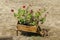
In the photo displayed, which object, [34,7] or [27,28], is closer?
[27,28]

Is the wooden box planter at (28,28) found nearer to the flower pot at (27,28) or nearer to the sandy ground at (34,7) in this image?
the flower pot at (27,28)

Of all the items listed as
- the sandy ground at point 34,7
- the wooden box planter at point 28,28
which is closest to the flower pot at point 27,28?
the wooden box planter at point 28,28

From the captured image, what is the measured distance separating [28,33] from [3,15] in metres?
2.30

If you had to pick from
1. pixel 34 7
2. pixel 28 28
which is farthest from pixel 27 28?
pixel 34 7

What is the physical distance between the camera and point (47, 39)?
23.4 ft

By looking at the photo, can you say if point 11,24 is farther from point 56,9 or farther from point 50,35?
point 56,9

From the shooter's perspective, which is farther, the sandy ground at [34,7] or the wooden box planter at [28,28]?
the sandy ground at [34,7]

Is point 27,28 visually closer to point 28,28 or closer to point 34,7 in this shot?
point 28,28

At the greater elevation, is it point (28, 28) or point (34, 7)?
point (34, 7)

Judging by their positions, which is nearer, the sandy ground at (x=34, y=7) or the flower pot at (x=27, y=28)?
the flower pot at (x=27, y=28)

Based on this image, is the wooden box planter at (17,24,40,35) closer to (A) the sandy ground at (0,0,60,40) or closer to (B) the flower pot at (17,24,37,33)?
(B) the flower pot at (17,24,37,33)

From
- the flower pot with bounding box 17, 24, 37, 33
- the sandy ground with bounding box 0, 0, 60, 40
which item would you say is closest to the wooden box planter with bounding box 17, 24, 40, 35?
the flower pot with bounding box 17, 24, 37, 33

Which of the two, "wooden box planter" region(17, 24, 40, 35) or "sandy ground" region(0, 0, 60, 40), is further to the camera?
"sandy ground" region(0, 0, 60, 40)

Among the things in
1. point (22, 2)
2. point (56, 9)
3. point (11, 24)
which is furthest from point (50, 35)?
point (22, 2)
